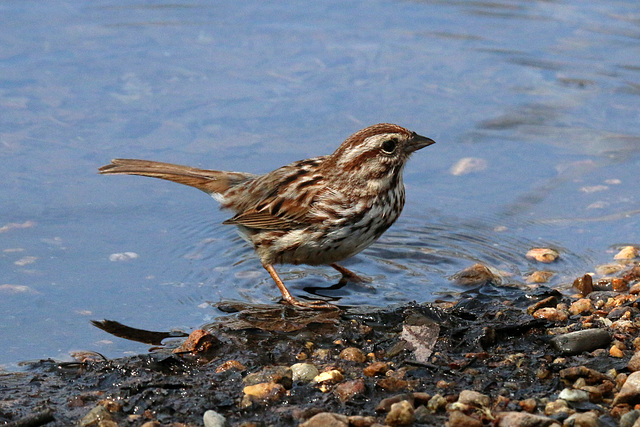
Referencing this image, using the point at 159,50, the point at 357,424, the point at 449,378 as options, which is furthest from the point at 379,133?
the point at 159,50

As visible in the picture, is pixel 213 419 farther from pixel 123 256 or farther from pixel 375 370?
pixel 123 256

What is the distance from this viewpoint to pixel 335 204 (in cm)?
761

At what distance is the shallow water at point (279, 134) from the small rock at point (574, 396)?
267 cm

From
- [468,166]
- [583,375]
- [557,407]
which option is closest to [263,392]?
[557,407]

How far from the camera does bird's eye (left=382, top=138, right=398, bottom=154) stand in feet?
25.3

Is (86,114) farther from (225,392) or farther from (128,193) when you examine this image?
(225,392)

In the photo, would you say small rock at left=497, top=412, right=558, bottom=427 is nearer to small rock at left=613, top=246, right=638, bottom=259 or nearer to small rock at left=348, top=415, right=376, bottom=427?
small rock at left=348, top=415, right=376, bottom=427

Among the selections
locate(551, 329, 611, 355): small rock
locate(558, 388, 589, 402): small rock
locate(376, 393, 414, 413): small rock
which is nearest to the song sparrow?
locate(551, 329, 611, 355): small rock

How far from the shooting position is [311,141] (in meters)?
11.0

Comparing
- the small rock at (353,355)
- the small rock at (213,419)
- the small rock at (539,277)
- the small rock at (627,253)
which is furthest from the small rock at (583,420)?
the small rock at (627,253)

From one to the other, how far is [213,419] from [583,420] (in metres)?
2.10

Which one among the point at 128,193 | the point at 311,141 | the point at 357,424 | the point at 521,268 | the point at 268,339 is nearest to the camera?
the point at 357,424

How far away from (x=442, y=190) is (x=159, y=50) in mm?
5771

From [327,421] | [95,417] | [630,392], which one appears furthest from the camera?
[95,417]
